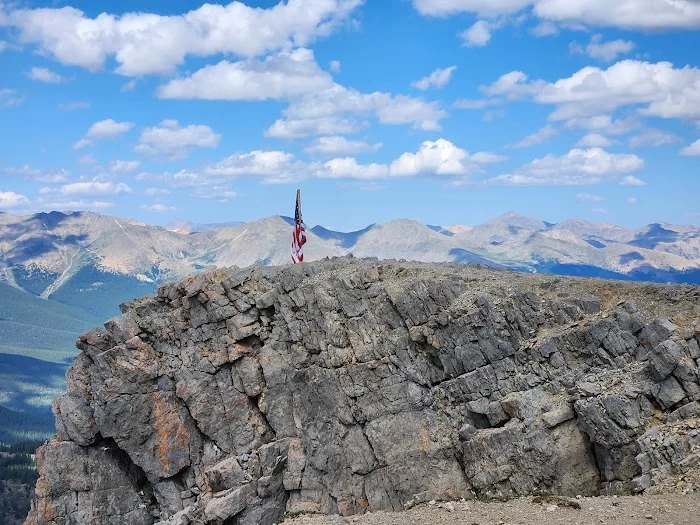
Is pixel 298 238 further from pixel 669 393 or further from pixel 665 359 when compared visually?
pixel 669 393

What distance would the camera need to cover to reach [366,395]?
56.3m

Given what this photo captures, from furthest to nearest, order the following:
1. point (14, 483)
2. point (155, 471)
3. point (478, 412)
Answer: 1. point (14, 483)
2. point (155, 471)
3. point (478, 412)

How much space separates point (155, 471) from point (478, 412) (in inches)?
1228

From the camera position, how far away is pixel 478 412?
50.2 m

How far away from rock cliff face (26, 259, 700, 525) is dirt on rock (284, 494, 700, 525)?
2.66 metres

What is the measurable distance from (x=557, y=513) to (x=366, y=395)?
69.2ft

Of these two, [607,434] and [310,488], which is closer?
[607,434]

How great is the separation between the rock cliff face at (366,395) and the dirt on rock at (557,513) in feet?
8.71

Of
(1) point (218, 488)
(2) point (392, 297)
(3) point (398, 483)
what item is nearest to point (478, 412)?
(3) point (398, 483)

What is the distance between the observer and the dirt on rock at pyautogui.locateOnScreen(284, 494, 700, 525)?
1366 inches

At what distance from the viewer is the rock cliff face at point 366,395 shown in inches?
1752

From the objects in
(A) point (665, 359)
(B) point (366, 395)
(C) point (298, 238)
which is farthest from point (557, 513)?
(C) point (298, 238)

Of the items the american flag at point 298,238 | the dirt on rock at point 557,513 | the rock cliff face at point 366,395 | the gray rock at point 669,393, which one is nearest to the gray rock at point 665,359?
the rock cliff face at point 366,395

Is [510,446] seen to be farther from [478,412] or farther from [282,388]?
[282,388]
